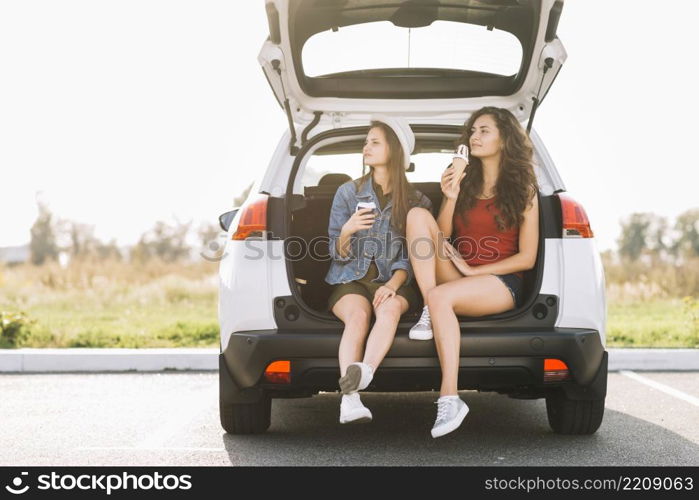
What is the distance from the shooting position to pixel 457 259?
4238mm

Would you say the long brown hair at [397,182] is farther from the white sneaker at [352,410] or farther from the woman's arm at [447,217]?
the white sneaker at [352,410]

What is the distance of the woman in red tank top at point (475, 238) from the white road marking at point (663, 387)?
2.30m

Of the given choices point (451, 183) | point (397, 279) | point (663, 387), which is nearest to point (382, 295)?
point (397, 279)

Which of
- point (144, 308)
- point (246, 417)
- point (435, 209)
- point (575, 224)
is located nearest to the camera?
point (575, 224)

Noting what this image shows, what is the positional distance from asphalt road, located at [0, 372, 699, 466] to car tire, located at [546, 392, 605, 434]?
54 mm

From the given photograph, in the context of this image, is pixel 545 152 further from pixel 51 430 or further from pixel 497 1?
pixel 51 430

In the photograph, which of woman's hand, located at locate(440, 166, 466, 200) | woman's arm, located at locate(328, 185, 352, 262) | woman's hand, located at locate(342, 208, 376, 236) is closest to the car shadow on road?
woman's arm, located at locate(328, 185, 352, 262)

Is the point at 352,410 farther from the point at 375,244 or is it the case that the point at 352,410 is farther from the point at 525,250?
the point at 525,250

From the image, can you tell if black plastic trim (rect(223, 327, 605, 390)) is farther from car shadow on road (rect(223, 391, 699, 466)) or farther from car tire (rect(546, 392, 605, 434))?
car tire (rect(546, 392, 605, 434))

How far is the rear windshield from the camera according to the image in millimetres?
4488

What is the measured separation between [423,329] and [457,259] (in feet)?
1.48

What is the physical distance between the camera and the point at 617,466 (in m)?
3.95
